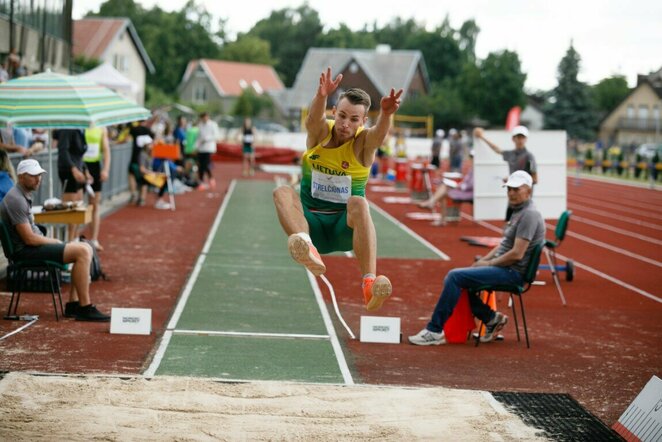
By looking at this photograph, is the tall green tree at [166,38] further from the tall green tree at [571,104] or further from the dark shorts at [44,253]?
the dark shorts at [44,253]

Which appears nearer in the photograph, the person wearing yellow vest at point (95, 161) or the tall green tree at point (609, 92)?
the person wearing yellow vest at point (95, 161)

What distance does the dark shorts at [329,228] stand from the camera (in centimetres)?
737

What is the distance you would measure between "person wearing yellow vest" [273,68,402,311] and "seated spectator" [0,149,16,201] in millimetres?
4283

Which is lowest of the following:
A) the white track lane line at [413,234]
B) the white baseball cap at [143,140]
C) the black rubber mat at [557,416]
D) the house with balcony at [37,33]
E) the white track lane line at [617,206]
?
the black rubber mat at [557,416]

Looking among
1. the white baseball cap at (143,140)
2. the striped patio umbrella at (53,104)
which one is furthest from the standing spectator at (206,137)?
the striped patio umbrella at (53,104)

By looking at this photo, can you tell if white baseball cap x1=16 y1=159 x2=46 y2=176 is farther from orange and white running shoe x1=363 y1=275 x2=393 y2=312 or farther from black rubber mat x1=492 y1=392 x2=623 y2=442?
black rubber mat x1=492 y1=392 x2=623 y2=442

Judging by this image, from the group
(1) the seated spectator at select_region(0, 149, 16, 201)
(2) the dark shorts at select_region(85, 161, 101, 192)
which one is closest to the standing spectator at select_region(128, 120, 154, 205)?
(2) the dark shorts at select_region(85, 161, 101, 192)

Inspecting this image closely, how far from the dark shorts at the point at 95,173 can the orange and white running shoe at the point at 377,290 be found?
7.41 metres

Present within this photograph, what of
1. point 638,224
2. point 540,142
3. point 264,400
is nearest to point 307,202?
point 264,400

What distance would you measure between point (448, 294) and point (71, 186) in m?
5.32

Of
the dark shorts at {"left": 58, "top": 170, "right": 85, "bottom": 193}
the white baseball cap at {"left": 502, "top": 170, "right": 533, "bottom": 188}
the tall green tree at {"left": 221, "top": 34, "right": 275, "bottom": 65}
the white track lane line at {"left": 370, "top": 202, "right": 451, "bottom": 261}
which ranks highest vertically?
the tall green tree at {"left": 221, "top": 34, "right": 275, "bottom": 65}

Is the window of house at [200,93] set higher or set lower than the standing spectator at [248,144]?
higher

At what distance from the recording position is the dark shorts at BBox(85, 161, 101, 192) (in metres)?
13.7

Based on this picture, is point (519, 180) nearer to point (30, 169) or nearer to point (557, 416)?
point (557, 416)
